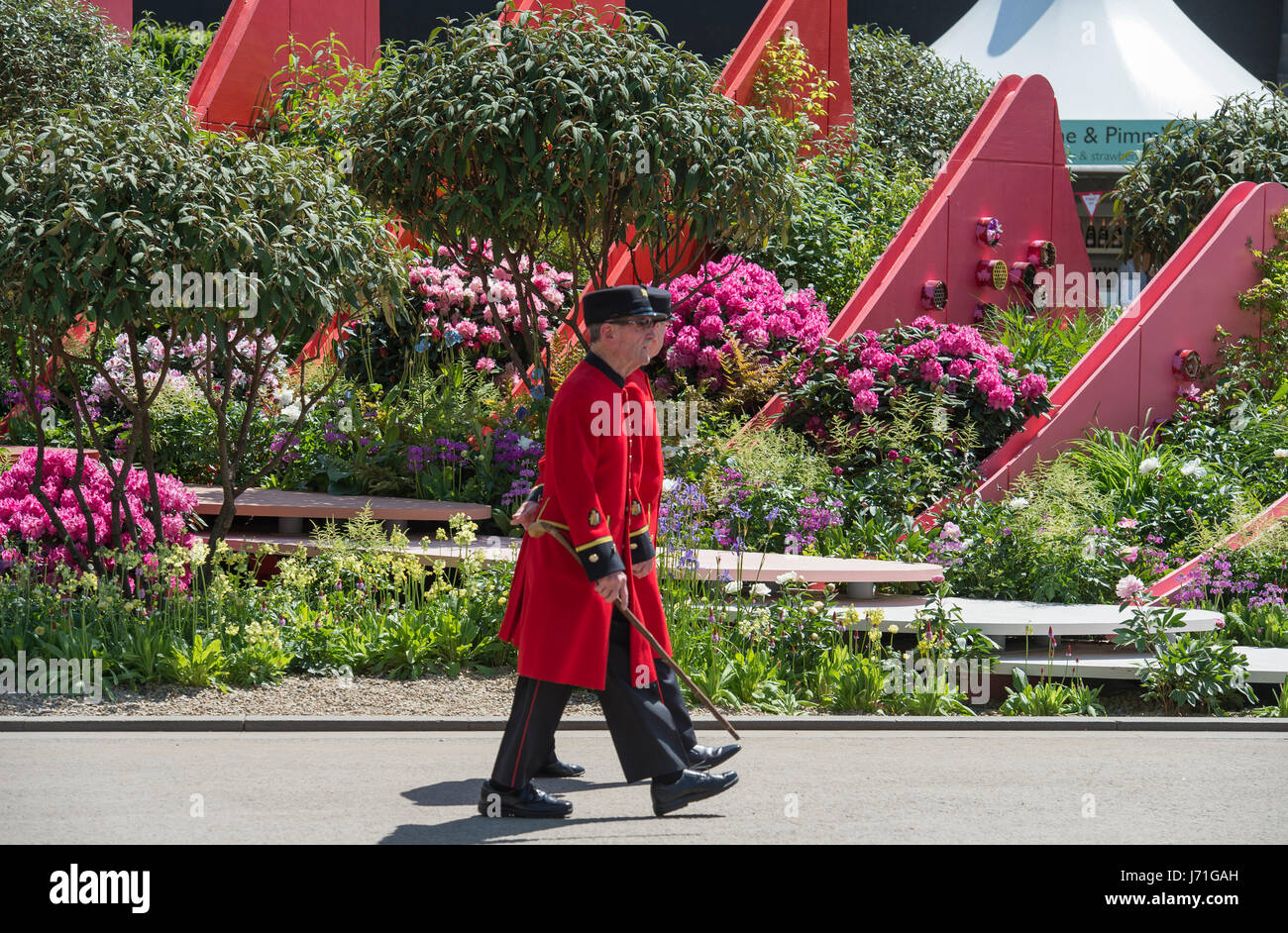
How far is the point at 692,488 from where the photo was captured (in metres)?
8.12

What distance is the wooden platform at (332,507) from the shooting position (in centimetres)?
857

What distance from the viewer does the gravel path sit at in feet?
20.8

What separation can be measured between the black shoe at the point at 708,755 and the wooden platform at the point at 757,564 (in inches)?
88.0

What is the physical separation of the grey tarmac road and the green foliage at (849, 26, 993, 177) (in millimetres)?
12592

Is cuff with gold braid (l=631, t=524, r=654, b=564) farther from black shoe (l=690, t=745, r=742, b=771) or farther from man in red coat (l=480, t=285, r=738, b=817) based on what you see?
black shoe (l=690, t=745, r=742, b=771)

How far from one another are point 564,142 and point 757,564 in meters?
2.97

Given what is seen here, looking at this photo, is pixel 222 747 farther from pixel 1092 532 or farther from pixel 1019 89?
pixel 1019 89

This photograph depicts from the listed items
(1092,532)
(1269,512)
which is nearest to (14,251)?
(1092,532)

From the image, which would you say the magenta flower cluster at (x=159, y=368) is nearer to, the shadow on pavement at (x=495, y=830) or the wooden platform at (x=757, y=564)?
the wooden platform at (x=757, y=564)

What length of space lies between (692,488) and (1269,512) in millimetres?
3819

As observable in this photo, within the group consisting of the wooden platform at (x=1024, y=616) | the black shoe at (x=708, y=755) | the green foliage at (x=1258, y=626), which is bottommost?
the black shoe at (x=708, y=755)

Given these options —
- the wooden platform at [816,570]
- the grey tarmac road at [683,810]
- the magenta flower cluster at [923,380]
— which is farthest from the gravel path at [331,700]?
the magenta flower cluster at [923,380]

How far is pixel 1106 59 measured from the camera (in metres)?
20.0

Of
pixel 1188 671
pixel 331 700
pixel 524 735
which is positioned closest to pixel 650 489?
pixel 524 735
